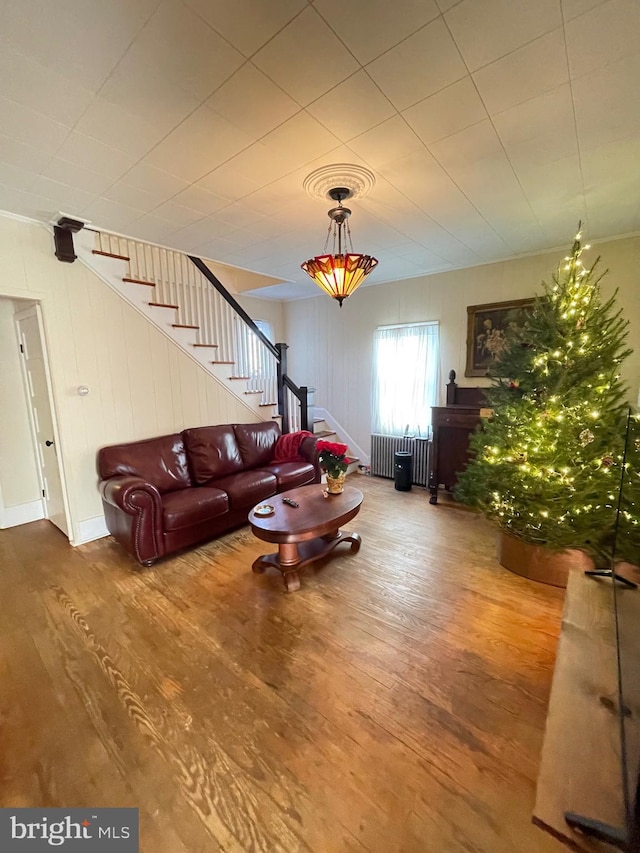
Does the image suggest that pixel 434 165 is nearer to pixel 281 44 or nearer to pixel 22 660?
pixel 281 44

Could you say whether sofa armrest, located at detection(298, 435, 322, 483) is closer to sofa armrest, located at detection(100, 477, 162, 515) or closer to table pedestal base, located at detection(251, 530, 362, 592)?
table pedestal base, located at detection(251, 530, 362, 592)

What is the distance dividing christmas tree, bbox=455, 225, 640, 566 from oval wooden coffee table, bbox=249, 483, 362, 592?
4.05ft

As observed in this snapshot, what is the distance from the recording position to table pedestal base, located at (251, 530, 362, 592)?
249 cm

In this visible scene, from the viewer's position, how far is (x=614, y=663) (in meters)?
1.36

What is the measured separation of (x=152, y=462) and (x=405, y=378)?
333 cm

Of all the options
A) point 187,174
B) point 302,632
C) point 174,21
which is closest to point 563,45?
point 174,21

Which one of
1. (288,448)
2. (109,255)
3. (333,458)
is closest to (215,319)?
(109,255)

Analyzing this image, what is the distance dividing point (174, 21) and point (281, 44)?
0.38 metres

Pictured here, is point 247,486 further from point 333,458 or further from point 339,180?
Result: point 339,180

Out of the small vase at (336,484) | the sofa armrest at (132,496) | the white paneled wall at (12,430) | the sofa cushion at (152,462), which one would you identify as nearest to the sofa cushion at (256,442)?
the sofa cushion at (152,462)

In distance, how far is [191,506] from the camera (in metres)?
2.97

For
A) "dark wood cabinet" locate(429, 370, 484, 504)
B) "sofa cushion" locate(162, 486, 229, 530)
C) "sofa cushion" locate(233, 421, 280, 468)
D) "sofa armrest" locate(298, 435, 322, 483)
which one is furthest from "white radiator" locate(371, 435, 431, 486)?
"sofa cushion" locate(162, 486, 229, 530)

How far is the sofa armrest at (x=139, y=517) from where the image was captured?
8.86 feet

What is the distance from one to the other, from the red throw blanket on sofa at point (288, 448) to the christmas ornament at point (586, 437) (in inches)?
111
